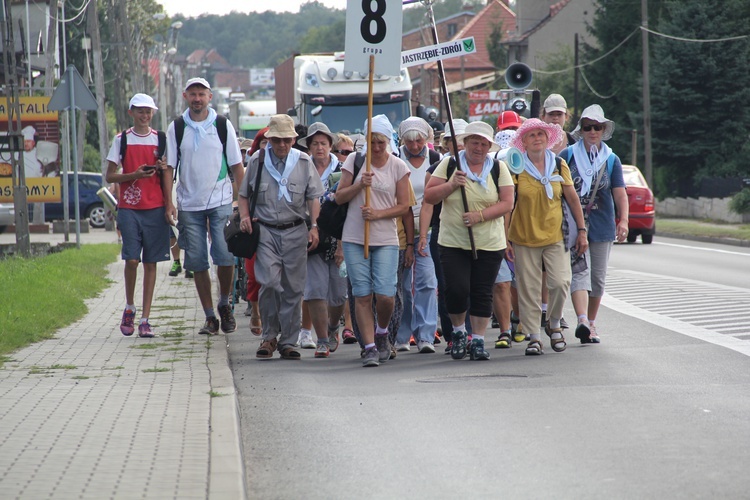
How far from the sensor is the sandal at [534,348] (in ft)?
32.9

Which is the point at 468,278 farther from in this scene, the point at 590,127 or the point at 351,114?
the point at 351,114

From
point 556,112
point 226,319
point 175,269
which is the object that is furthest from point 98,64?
point 556,112

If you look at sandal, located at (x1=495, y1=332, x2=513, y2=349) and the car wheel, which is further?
the car wheel

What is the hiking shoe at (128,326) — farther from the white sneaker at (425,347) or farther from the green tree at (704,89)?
the green tree at (704,89)

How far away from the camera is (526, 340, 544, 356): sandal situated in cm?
1002

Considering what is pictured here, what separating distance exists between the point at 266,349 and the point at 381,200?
145 cm

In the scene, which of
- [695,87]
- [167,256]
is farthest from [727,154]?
[167,256]

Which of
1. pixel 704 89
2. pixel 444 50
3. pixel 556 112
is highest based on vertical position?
pixel 704 89

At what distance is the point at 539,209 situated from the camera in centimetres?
1029

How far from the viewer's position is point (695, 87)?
46531mm

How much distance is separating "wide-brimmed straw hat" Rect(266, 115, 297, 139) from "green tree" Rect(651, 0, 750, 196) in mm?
37343

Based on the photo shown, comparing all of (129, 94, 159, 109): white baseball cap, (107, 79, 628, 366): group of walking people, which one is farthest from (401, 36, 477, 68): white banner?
(129, 94, 159, 109): white baseball cap

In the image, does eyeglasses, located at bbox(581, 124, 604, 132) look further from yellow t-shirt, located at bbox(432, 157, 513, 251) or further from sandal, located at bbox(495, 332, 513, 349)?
sandal, located at bbox(495, 332, 513, 349)

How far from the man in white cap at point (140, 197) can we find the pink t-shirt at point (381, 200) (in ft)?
6.63
